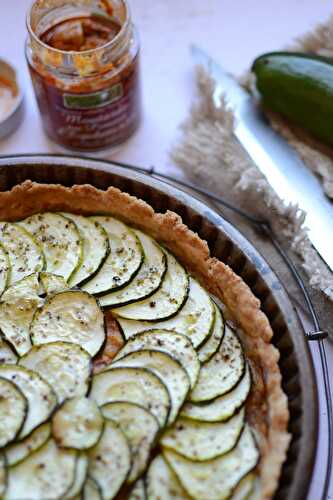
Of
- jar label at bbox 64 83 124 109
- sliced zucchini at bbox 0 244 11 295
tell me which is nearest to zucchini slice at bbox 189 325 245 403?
sliced zucchini at bbox 0 244 11 295

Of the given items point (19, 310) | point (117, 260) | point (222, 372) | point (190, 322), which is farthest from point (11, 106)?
point (222, 372)

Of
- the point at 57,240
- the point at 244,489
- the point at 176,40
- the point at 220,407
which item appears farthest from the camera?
the point at 176,40

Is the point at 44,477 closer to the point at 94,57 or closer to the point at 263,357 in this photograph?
the point at 263,357

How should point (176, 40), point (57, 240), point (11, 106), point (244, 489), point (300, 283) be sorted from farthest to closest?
point (176, 40) → point (11, 106) → point (300, 283) → point (57, 240) → point (244, 489)

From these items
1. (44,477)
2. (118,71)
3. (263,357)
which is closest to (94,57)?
(118,71)

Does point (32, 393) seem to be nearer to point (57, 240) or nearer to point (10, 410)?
point (10, 410)
